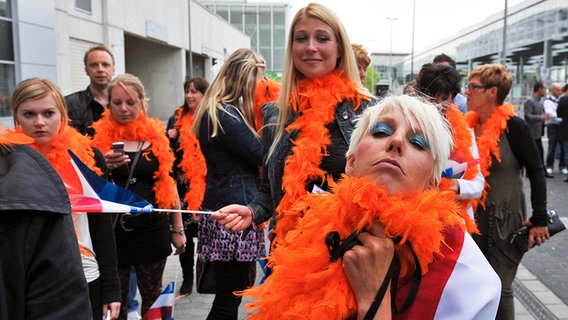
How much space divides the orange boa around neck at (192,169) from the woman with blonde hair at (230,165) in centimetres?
124

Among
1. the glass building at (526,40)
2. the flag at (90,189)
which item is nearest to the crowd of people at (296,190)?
the flag at (90,189)

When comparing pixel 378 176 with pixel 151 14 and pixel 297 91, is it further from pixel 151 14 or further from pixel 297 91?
pixel 151 14

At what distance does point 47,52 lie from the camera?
38.3ft

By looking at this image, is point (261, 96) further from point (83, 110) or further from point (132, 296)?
point (132, 296)

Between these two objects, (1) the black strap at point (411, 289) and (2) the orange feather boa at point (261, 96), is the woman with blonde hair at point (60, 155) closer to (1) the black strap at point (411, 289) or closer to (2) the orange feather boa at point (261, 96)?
(2) the orange feather boa at point (261, 96)

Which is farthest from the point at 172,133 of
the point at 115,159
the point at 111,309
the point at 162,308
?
the point at 111,309

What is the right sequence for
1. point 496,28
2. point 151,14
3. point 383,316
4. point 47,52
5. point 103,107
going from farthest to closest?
1. point 496,28
2. point 151,14
3. point 47,52
4. point 103,107
5. point 383,316

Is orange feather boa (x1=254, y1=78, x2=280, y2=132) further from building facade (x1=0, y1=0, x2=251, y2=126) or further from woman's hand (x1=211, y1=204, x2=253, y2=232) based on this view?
building facade (x1=0, y1=0, x2=251, y2=126)

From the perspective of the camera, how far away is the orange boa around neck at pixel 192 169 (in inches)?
177

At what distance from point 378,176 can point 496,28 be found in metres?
45.7

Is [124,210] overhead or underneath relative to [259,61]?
underneath

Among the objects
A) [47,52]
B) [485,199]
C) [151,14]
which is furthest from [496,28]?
[485,199]

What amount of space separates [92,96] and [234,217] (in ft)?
8.69

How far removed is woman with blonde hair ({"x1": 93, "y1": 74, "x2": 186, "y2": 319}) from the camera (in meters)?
3.45
